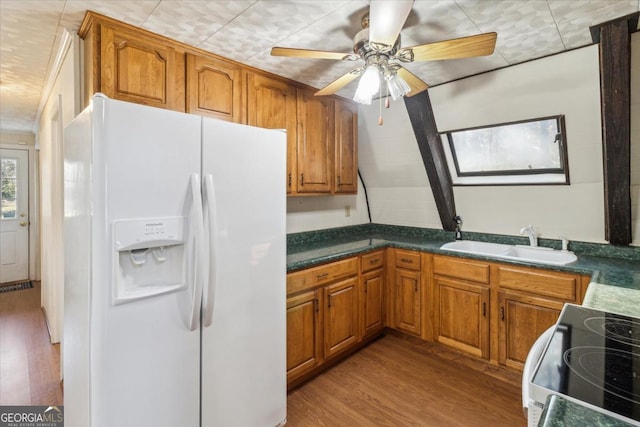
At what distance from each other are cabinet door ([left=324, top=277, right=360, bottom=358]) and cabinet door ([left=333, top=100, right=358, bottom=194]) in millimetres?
948

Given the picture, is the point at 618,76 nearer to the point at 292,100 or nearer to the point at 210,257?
the point at 292,100

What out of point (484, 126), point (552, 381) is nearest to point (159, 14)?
point (552, 381)

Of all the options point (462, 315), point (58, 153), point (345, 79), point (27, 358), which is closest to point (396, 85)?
point (345, 79)

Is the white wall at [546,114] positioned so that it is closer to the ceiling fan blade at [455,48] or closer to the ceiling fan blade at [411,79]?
the ceiling fan blade at [411,79]

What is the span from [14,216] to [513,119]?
645 centimetres

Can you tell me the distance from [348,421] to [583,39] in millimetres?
2650

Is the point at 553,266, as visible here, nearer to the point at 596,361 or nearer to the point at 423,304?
the point at 423,304

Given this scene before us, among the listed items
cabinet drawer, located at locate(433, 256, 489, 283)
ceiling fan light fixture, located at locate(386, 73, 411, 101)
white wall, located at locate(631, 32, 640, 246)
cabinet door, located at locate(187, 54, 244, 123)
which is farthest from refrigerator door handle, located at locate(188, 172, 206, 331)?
Answer: white wall, located at locate(631, 32, 640, 246)

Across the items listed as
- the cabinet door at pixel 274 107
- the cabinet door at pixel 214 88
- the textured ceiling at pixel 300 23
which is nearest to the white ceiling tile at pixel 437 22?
the textured ceiling at pixel 300 23

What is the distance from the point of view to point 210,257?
59.2 inches

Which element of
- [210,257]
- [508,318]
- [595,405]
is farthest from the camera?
[508,318]

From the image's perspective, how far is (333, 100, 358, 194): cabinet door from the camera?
10.1ft

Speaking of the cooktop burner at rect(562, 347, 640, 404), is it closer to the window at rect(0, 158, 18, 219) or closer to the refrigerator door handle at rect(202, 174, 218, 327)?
the refrigerator door handle at rect(202, 174, 218, 327)

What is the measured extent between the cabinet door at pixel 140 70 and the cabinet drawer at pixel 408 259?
2.12m
